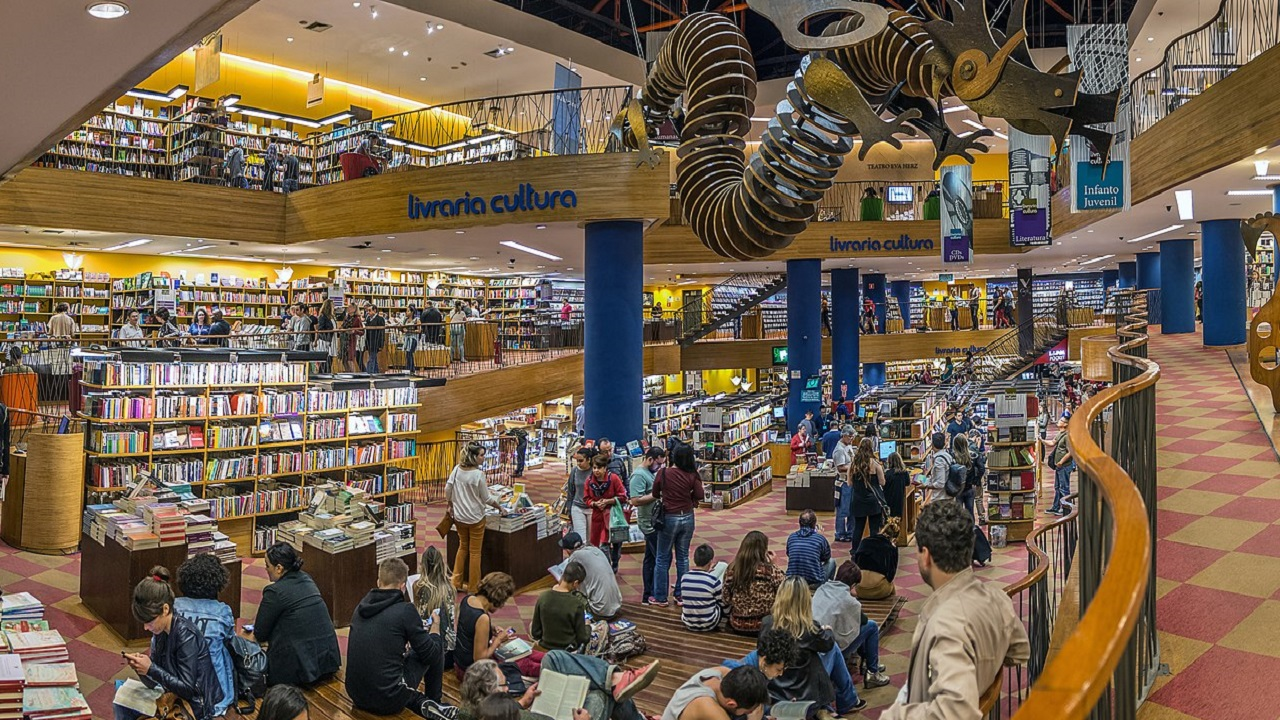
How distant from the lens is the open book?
4.34 meters

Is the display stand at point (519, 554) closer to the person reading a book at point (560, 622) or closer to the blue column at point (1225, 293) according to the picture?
the person reading a book at point (560, 622)

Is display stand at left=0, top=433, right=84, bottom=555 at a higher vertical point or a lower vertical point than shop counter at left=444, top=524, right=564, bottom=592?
higher

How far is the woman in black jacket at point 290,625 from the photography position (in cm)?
504

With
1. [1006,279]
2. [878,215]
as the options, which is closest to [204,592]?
[878,215]

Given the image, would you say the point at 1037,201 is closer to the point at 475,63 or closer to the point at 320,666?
the point at 475,63

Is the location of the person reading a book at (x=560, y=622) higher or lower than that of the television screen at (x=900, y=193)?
lower

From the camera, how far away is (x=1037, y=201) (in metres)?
16.5

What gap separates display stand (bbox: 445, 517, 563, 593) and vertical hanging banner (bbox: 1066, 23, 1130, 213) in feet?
22.9

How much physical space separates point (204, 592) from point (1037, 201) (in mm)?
16039

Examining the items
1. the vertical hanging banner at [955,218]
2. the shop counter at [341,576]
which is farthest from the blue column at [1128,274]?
the shop counter at [341,576]

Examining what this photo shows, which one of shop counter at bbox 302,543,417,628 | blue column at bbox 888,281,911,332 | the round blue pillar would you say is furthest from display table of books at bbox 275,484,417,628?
blue column at bbox 888,281,911,332

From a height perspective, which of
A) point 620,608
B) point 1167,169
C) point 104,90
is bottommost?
point 620,608

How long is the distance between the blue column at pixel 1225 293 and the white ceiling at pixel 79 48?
16181mm

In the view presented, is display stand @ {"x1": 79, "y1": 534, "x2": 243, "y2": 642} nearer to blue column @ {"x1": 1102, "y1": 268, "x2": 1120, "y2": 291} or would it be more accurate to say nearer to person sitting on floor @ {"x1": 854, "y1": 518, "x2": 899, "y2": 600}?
person sitting on floor @ {"x1": 854, "y1": 518, "x2": 899, "y2": 600}
